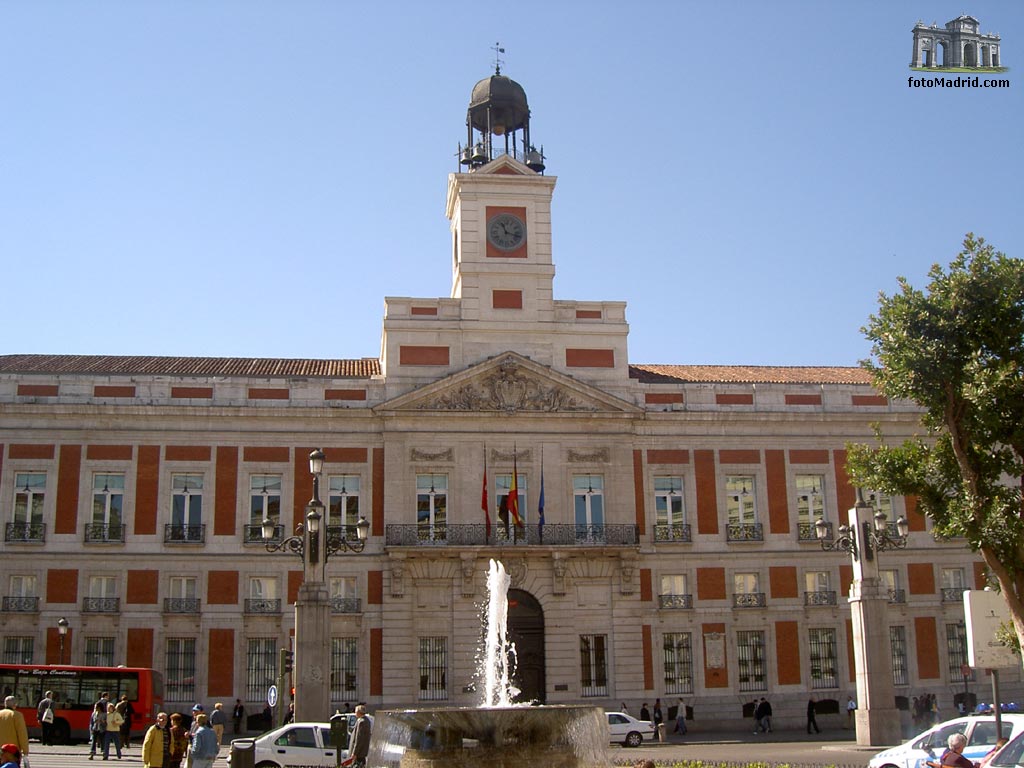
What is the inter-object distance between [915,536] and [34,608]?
91.5 ft

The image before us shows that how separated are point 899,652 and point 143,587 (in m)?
23.9

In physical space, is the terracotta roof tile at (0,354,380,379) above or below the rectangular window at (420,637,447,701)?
above

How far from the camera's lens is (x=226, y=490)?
124 ft

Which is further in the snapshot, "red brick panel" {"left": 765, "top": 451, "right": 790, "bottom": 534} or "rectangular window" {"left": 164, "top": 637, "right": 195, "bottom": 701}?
"red brick panel" {"left": 765, "top": 451, "right": 790, "bottom": 534}

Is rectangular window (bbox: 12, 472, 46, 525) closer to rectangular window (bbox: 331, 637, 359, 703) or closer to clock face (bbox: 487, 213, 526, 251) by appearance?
rectangular window (bbox: 331, 637, 359, 703)

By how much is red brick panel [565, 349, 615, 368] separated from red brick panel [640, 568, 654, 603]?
22.2ft

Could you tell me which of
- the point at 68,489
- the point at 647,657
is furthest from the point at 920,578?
the point at 68,489

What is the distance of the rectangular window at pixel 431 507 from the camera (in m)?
37.9

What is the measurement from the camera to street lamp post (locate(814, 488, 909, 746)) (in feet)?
82.4

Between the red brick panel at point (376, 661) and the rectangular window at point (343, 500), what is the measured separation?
3.31 m

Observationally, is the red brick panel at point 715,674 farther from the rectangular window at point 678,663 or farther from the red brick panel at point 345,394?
the red brick panel at point 345,394

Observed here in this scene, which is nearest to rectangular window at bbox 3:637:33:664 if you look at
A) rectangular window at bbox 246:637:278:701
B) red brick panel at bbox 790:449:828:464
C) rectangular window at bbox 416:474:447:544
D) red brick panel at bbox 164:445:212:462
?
rectangular window at bbox 246:637:278:701

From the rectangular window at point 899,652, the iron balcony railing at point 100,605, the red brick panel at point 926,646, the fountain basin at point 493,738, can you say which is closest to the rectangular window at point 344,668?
the iron balcony railing at point 100,605

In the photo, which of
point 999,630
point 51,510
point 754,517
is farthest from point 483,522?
point 999,630
